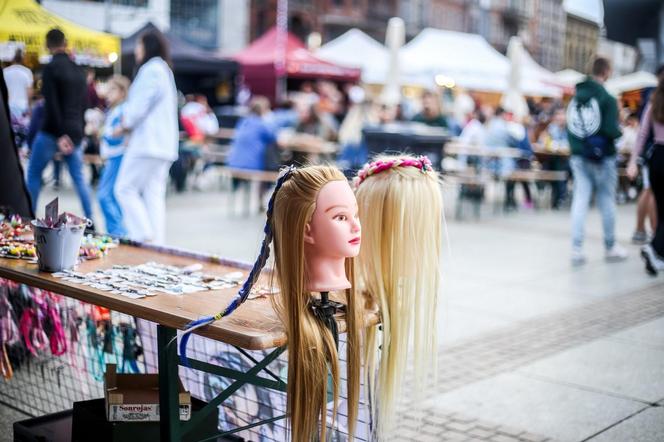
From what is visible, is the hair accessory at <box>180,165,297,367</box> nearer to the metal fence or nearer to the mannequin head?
the mannequin head

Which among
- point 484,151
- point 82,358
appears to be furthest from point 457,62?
point 82,358

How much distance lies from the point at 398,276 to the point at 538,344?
2925mm

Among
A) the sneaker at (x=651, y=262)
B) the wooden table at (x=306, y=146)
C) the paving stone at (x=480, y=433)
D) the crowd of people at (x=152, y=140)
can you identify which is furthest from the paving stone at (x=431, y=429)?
the wooden table at (x=306, y=146)

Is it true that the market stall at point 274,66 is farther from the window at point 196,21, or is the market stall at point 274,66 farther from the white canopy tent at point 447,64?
the window at point 196,21

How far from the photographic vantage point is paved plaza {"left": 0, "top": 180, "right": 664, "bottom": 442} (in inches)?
166

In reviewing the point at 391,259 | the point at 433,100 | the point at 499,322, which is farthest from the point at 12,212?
the point at 433,100

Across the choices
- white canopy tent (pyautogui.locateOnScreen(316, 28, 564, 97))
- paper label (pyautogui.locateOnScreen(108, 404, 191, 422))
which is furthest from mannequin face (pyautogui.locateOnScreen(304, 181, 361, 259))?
white canopy tent (pyautogui.locateOnScreen(316, 28, 564, 97))

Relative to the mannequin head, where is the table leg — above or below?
below

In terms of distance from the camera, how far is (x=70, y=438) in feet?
11.1

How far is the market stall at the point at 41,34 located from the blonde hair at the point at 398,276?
13.5ft

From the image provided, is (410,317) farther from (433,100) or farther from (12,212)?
(433,100)

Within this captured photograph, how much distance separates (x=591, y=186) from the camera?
28.6 ft

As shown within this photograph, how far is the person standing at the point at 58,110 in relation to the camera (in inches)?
310

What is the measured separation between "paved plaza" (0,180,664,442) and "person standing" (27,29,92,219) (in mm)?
1779
